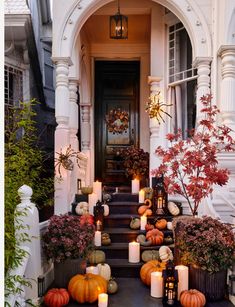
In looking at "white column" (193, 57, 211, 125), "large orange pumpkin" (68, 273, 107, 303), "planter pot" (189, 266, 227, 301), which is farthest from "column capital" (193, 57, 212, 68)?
"large orange pumpkin" (68, 273, 107, 303)

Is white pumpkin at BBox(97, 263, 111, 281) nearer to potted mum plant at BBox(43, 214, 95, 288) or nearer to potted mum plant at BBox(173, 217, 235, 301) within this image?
potted mum plant at BBox(43, 214, 95, 288)

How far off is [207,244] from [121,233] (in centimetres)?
170

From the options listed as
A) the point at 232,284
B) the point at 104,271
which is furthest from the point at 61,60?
the point at 232,284

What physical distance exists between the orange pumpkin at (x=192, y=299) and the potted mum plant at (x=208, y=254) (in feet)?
0.67

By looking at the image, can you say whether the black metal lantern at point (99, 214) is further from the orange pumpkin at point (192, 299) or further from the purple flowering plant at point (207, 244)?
the orange pumpkin at point (192, 299)

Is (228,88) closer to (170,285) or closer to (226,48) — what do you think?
(226,48)

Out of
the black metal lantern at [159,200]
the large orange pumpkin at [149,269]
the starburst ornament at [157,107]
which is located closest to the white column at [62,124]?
the black metal lantern at [159,200]

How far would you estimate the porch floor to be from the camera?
3721 millimetres

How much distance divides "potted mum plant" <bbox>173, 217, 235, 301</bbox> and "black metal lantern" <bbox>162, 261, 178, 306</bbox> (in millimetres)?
266

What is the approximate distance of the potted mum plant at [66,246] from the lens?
4.04 metres

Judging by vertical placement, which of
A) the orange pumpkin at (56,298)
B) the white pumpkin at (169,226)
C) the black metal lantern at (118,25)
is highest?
the black metal lantern at (118,25)

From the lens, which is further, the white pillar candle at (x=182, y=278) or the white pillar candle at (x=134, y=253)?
the white pillar candle at (x=134, y=253)

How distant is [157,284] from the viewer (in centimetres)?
389

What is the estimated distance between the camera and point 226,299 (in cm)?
382
